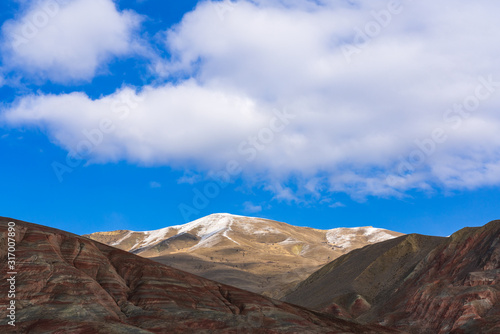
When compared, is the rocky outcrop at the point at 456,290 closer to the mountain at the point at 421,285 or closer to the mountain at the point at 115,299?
the mountain at the point at 421,285

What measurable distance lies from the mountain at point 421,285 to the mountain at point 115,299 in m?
13.9

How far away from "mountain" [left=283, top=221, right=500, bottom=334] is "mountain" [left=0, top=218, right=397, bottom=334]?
45.8 feet

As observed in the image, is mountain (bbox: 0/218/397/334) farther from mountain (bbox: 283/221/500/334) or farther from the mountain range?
mountain (bbox: 283/221/500/334)

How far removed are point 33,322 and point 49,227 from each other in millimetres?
15363

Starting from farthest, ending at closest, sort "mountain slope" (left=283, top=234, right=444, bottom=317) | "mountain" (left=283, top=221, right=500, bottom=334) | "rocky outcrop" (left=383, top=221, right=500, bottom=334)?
1. "mountain slope" (left=283, top=234, right=444, bottom=317)
2. "mountain" (left=283, top=221, right=500, bottom=334)
3. "rocky outcrop" (left=383, top=221, right=500, bottom=334)

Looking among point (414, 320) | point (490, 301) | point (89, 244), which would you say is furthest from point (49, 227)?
point (490, 301)

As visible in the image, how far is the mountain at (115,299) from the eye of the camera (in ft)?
107

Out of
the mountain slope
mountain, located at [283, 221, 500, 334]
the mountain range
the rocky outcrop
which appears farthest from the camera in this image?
the mountain slope

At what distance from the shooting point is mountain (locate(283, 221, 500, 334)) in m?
53.3

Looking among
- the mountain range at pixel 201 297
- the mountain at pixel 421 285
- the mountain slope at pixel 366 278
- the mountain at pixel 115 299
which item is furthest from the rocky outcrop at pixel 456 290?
the mountain at pixel 115 299

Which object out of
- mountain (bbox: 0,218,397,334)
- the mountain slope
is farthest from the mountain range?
the mountain slope

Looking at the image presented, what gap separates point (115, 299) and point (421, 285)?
48.0 metres

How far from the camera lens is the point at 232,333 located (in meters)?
37.0

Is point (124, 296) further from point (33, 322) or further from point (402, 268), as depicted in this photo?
point (402, 268)
